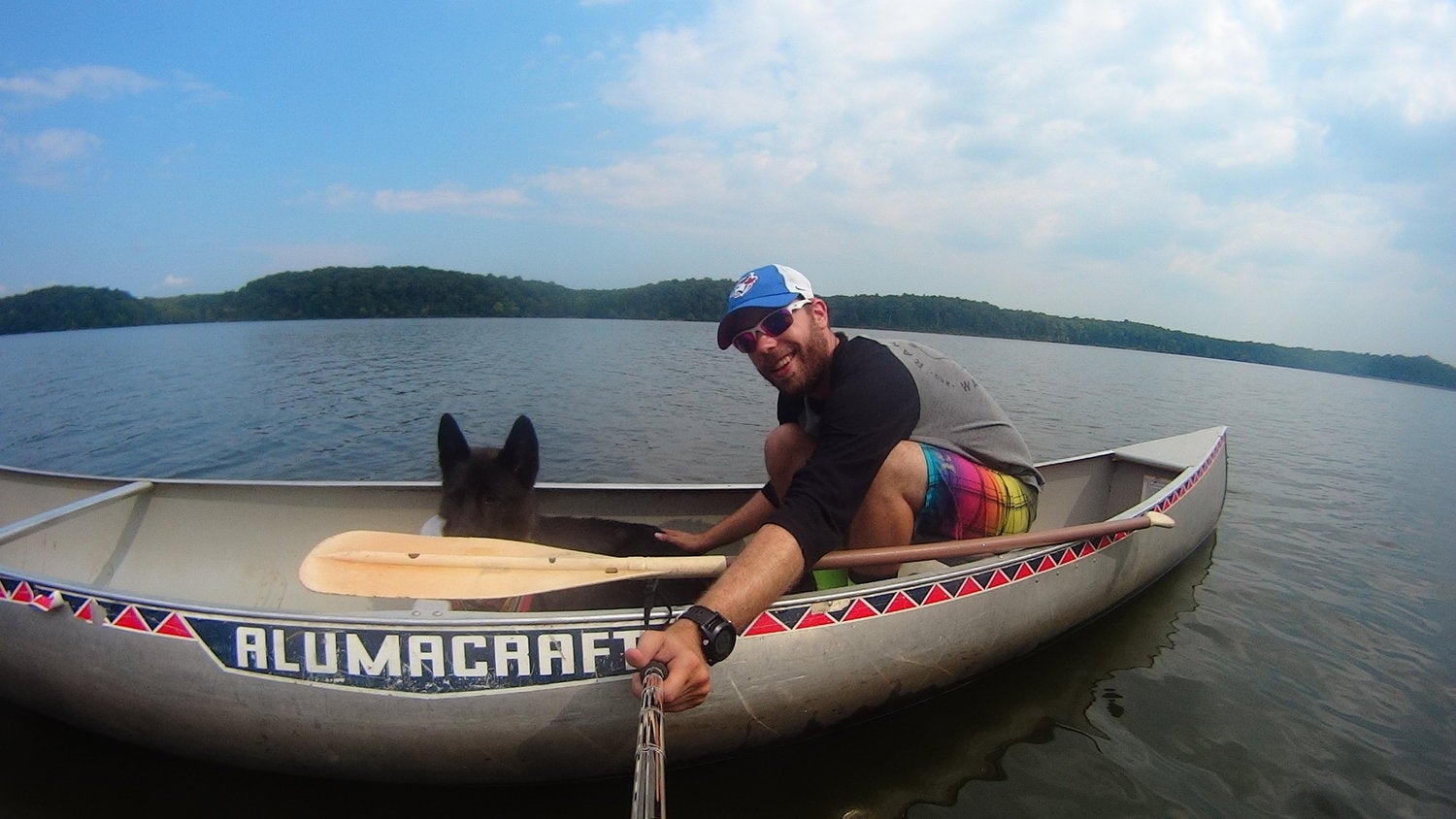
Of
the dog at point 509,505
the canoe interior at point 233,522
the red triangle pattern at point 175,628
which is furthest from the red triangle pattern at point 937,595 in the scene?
the red triangle pattern at point 175,628

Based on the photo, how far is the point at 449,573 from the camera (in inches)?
120

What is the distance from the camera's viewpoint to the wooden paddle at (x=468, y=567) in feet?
9.75

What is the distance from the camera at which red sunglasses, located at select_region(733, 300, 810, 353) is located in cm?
342

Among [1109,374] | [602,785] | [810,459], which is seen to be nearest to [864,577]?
[810,459]

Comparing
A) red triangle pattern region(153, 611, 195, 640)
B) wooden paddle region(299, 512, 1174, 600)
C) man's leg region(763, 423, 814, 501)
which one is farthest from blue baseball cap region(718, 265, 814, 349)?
red triangle pattern region(153, 611, 195, 640)

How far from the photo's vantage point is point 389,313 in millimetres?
67562

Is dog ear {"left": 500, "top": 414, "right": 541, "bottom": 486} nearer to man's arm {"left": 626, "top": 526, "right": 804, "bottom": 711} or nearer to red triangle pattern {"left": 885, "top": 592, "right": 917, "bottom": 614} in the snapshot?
man's arm {"left": 626, "top": 526, "right": 804, "bottom": 711}

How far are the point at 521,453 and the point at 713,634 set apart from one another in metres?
2.08

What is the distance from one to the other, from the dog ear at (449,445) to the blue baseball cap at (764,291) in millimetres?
1648

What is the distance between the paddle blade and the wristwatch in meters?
0.64

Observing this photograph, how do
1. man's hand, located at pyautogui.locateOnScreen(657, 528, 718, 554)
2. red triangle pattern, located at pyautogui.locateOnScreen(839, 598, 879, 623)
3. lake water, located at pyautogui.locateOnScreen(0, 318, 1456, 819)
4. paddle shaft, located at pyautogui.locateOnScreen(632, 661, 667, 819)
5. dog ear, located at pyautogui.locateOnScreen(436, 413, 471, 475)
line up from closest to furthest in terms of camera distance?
paddle shaft, located at pyautogui.locateOnScreen(632, 661, 667, 819) → red triangle pattern, located at pyautogui.locateOnScreen(839, 598, 879, 623) → lake water, located at pyautogui.locateOnScreen(0, 318, 1456, 819) → dog ear, located at pyautogui.locateOnScreen(436, 413, 471, 475) → man's hand, located at pyautogui.locateOnScreen(657, 528, 718, 554)

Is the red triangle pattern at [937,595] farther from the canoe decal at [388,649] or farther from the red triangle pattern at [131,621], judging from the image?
the red triangle pattern at [131,621]

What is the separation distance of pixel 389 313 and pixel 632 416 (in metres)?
59.4

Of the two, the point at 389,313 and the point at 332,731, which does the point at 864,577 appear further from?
the point at 389,313
